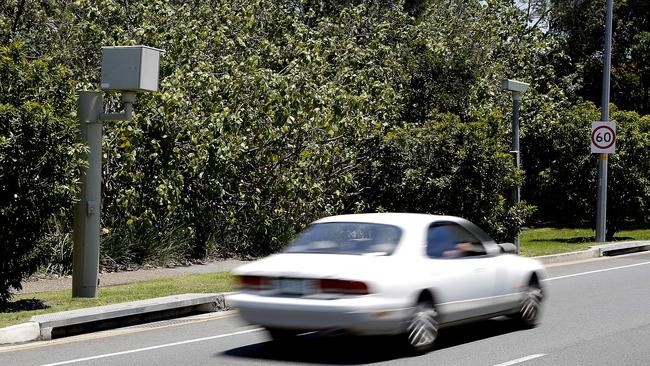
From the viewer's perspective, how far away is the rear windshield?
10171mm

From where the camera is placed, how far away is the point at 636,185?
29.5 meters

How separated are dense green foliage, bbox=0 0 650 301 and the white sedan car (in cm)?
453

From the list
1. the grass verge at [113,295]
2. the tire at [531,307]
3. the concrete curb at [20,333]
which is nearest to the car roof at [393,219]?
the tire at [531,307]

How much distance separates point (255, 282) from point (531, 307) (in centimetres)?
382

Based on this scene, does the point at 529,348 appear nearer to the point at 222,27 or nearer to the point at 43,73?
the point at 43,73

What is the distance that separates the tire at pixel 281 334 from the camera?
32.6ft

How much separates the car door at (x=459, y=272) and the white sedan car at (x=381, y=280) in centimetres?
1

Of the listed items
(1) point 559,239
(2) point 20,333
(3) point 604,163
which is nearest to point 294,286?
(2) point 20,333

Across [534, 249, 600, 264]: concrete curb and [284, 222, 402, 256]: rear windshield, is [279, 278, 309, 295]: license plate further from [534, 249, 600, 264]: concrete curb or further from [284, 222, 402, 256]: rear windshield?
[534, 249, 600, 264]: concrete curb

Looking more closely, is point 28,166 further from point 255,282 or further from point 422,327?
point 422,327

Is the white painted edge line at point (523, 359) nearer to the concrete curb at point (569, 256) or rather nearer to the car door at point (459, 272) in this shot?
the car door at point (459, 272)

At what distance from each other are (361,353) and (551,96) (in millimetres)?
25664

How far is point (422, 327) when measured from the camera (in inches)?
389

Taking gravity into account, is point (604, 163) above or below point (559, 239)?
above
